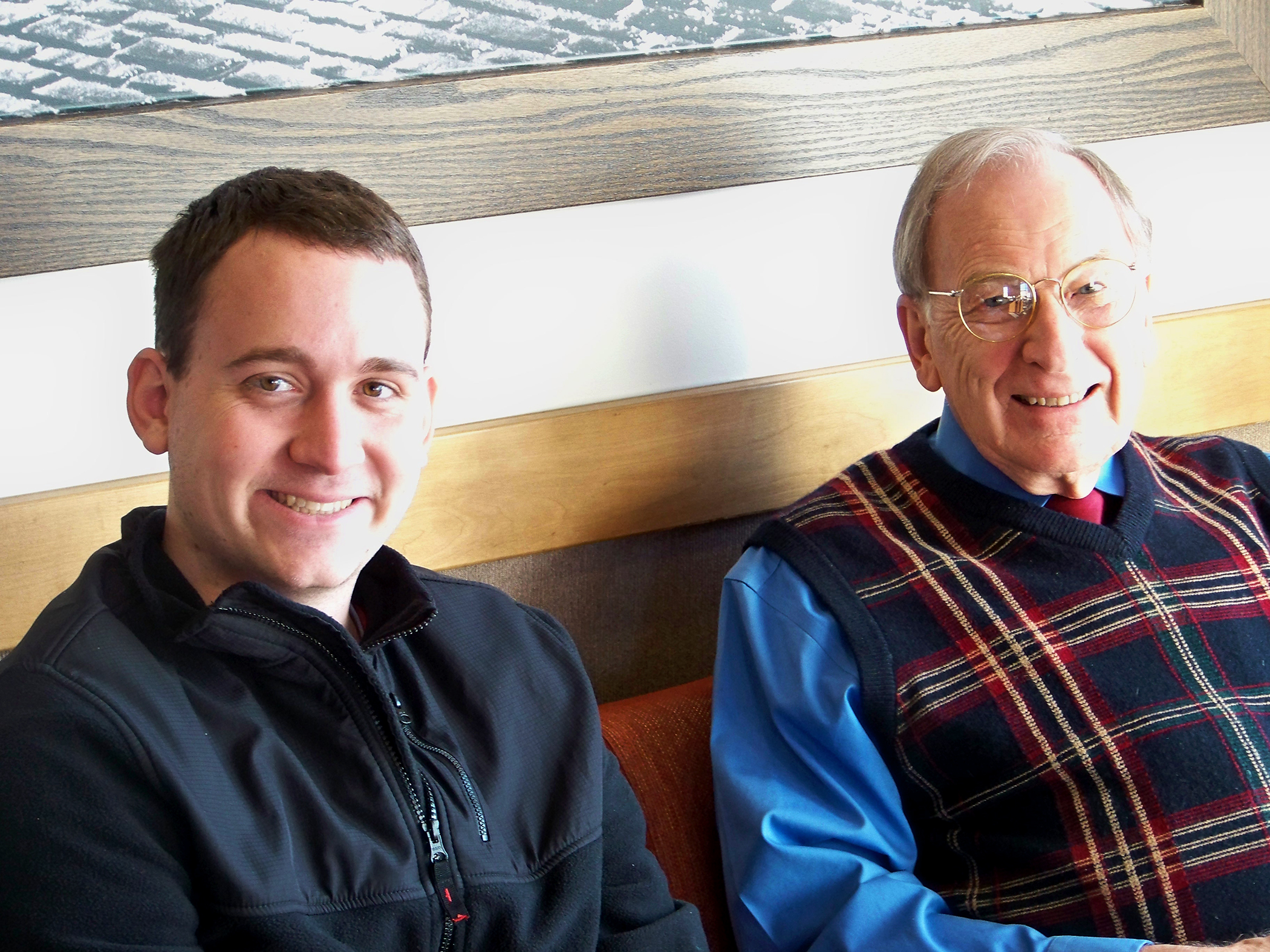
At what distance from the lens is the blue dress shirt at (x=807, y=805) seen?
1250mm

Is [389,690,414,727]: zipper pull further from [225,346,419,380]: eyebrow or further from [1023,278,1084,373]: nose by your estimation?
[1023,278,1084,373]: nose

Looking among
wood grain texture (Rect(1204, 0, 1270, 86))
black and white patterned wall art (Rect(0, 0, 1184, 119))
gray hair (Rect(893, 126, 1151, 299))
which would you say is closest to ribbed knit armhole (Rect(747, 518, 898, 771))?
gray hair (Rect(893, 126, 1151, 299))

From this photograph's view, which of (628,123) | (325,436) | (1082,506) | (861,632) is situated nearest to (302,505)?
(325,436)

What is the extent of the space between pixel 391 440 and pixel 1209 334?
1.45 m

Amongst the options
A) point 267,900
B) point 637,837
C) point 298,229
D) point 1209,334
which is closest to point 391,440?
point 298,229

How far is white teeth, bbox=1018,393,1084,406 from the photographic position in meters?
1.44

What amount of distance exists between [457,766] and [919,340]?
864 millimetres

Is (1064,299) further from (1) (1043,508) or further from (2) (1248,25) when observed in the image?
(2) (1248,25)

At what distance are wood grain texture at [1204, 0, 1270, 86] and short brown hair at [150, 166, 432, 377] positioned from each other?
1.42 m

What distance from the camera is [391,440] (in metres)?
1.09

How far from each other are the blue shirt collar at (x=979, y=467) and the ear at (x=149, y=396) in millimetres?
956

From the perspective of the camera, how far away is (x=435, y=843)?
3.44 feet

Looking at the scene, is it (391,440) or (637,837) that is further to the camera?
(637,837)

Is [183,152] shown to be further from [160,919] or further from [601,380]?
[160,919]
